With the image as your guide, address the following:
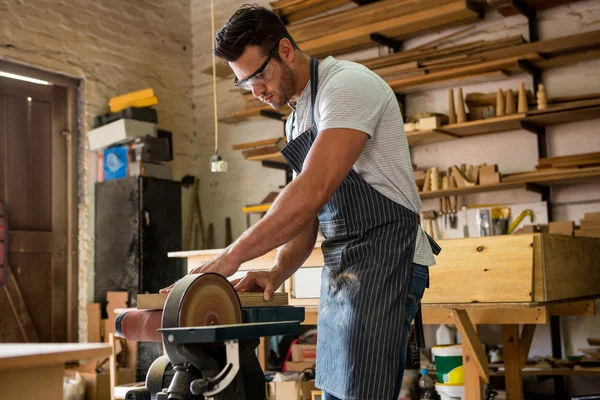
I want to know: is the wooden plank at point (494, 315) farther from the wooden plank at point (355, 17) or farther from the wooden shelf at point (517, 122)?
the wooden plank at point (355, 17)

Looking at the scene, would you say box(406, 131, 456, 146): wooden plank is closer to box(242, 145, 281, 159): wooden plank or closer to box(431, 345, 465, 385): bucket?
box(242, 145, 281, 159): wooden plank

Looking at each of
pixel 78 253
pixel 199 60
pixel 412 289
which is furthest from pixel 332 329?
pixel 199 60

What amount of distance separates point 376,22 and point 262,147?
4.44 feet

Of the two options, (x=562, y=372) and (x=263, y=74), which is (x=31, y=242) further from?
(x=263, y=74)

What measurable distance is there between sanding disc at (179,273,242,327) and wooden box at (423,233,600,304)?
170 cm

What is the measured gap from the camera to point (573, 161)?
446cm

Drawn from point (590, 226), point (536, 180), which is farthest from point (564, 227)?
point (536, 180)

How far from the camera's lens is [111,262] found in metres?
5.66

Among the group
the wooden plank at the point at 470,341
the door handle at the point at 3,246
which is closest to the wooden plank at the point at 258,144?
the door handle at the point at 3,246

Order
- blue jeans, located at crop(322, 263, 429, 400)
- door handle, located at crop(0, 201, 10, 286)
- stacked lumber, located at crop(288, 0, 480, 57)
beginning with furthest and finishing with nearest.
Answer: door handle, located at crop(0, 201, 10, 286)
stacked lumber, located at crop(288, 0, 480, 57)
blue jeans, located at crop(322, 263, 429, 400)

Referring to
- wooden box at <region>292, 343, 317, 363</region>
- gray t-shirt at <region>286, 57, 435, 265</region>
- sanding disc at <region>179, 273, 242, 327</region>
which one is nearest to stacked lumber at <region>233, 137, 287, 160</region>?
wooden box at <region>292, 343, 317, 363</region>

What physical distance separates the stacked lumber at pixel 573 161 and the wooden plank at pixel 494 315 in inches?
64.8

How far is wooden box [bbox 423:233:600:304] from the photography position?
3.02 m

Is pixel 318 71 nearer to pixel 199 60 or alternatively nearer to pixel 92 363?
pixel 92 363
